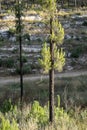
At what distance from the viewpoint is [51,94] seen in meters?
24.0

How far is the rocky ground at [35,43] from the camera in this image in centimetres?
5384

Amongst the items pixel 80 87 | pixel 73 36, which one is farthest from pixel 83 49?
pixel 80 87

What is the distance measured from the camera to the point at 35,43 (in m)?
65.4

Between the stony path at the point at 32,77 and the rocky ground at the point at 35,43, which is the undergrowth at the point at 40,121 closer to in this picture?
the rocky ground at the point at 35,43

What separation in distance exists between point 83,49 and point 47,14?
39238 millimetres

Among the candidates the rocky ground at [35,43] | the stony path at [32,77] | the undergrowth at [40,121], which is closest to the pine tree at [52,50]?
the undergrowth at [40,121]

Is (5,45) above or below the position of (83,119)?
below

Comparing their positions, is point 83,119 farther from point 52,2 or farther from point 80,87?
point 80,87

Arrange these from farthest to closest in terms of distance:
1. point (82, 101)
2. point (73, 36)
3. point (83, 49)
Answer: point (73, 36)
point (83, 49)
point (82, 101)

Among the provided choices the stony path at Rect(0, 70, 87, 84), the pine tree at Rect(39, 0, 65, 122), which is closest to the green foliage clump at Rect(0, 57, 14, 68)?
the stony path at Rect(0, 70, 87, 84)

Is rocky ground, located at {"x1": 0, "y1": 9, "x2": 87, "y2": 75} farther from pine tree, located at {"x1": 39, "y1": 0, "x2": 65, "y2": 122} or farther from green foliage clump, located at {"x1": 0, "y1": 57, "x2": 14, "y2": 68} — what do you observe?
pine tree, located at {"x1": 39, "y1": 0, "x2": 65, "y2": 122}

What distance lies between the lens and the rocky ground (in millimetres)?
53844

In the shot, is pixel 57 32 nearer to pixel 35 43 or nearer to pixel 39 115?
pixel 39 115

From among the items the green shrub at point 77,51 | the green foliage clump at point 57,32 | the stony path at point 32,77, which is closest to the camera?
the green foliage clump at point 57,32
